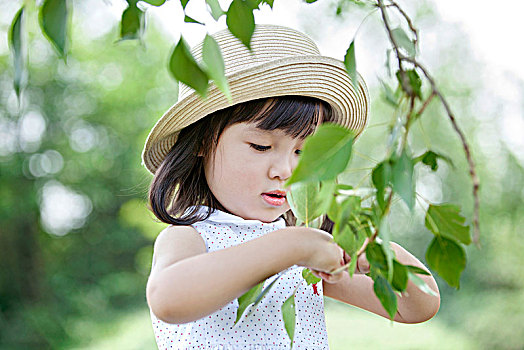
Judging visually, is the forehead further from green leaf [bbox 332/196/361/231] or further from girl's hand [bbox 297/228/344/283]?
green leaf [bbox 332/196/361/231]

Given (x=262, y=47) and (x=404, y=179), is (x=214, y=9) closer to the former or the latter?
(x=404, y=179)

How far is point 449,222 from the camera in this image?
351 millimetres

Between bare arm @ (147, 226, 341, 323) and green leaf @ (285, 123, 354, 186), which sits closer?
green leaf @ (285, 123, 354, 186)

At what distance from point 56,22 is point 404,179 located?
0.57 feet

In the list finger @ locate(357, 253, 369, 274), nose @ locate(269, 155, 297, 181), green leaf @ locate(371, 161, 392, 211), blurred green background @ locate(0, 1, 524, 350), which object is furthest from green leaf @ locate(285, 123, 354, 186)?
blurred green background @ locate(0, 1, 524, 350)

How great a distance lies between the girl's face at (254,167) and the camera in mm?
761

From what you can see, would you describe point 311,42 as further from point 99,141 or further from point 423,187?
point 99,141

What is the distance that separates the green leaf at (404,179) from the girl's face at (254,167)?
1.53ft

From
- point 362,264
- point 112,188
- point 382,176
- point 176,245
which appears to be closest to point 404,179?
point 382,176

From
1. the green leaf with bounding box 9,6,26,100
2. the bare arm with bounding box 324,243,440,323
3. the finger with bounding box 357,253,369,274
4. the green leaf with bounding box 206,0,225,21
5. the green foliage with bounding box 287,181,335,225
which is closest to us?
the green leaf with bounding box 9,6,26,100

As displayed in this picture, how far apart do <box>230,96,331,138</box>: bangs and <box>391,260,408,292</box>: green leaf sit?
423mm

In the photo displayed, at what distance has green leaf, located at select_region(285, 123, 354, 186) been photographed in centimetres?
27

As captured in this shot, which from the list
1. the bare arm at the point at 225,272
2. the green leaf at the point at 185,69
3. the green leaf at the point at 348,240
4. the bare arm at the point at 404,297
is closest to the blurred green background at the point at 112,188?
the bare arm at the point at 404,297

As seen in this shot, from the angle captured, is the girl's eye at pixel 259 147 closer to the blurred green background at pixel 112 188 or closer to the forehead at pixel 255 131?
the forehead at pixel 255 131
